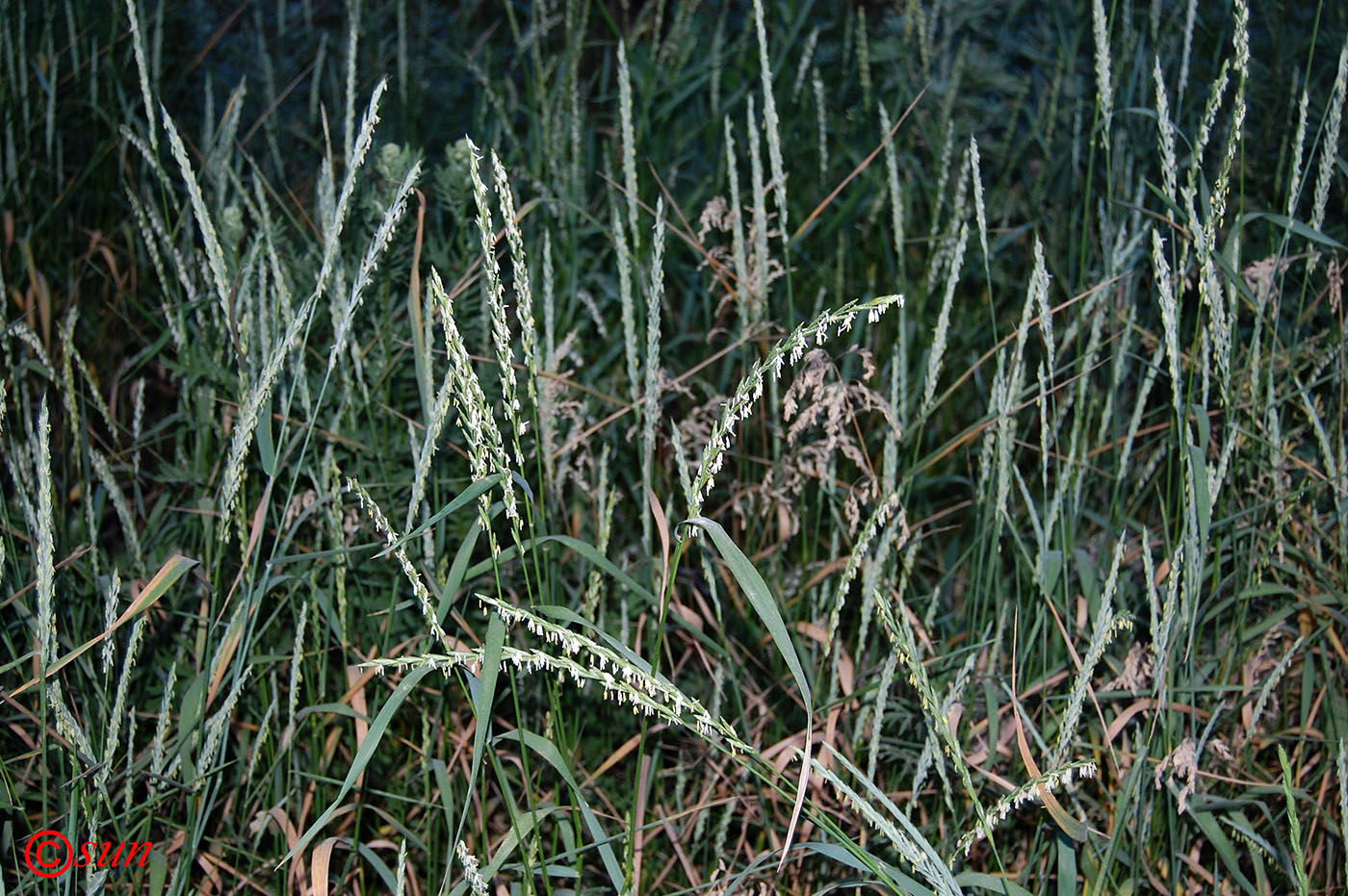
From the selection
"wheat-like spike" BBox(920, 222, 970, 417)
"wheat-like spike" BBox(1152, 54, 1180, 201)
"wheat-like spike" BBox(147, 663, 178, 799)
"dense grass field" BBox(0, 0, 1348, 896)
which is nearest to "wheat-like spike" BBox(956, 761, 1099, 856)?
"dense grass field" BBox(0, 0, 1348, 896)

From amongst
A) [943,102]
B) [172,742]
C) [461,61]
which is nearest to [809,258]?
[943,102]

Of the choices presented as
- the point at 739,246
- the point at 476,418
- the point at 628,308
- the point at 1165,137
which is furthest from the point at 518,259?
the point at 1165,137

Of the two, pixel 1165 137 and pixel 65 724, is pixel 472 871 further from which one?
pixel 1165 137

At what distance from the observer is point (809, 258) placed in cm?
221

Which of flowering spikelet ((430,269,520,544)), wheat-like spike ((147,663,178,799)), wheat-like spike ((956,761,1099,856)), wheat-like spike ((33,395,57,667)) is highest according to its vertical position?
flowering spikelet ((430,269,520,544))

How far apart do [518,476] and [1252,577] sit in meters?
1.09

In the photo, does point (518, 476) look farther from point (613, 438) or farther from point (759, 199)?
point (613, 438)

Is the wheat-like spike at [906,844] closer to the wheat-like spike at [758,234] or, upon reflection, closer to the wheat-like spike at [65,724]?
the wheat-like spike at [65,724]

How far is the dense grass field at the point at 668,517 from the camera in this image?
1.23 metres

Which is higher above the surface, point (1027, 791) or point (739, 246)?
point (739, 246)

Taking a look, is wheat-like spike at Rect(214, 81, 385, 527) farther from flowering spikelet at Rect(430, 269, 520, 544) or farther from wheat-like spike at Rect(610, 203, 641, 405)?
wheat-like spike at Rect(610, 203, 641, 405)

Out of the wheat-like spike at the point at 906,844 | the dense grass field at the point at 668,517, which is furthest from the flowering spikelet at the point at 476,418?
the wheat-like spike at the point at 906,844

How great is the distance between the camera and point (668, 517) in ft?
5.63

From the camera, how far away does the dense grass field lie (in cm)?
123
